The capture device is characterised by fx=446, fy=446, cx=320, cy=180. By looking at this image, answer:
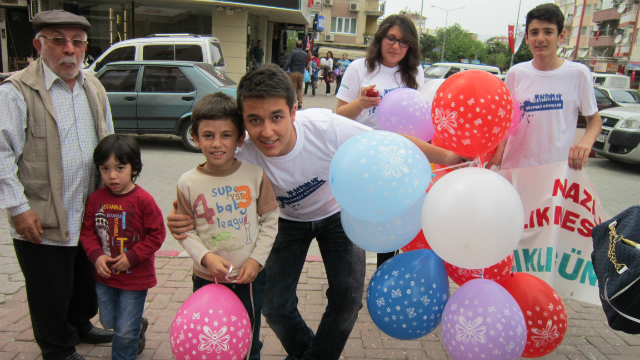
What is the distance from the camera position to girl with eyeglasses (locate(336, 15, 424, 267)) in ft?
11.3

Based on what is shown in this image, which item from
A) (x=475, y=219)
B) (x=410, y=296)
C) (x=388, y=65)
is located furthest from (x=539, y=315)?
(x=388, y=65)

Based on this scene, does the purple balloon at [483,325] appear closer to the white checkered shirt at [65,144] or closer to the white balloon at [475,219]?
the white balloon at [475,219]

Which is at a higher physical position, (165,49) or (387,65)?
(165,49)

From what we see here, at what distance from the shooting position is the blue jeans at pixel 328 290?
2525 millimetres

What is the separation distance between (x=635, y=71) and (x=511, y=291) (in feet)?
144

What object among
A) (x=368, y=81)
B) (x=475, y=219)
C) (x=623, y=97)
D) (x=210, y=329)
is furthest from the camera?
(x=623, y=97)

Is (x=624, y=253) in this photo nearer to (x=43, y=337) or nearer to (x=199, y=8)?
(x=43, y=337)

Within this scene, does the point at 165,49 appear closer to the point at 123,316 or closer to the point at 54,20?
the point at 54,20

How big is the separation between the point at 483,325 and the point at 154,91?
27.3 feet

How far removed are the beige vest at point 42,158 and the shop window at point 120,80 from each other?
6806 millimetres

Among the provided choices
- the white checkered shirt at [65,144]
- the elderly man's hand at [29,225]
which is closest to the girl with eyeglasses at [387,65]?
the white checkered shirt at [65,144]

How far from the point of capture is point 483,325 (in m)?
1.96

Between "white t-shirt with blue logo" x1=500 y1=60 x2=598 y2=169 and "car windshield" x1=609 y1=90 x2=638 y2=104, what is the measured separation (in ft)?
43.2

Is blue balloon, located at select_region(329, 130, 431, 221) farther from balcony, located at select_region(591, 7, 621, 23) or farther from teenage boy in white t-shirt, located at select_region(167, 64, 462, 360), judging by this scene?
balcony, located at select_region(591, 7, 621, 23)
